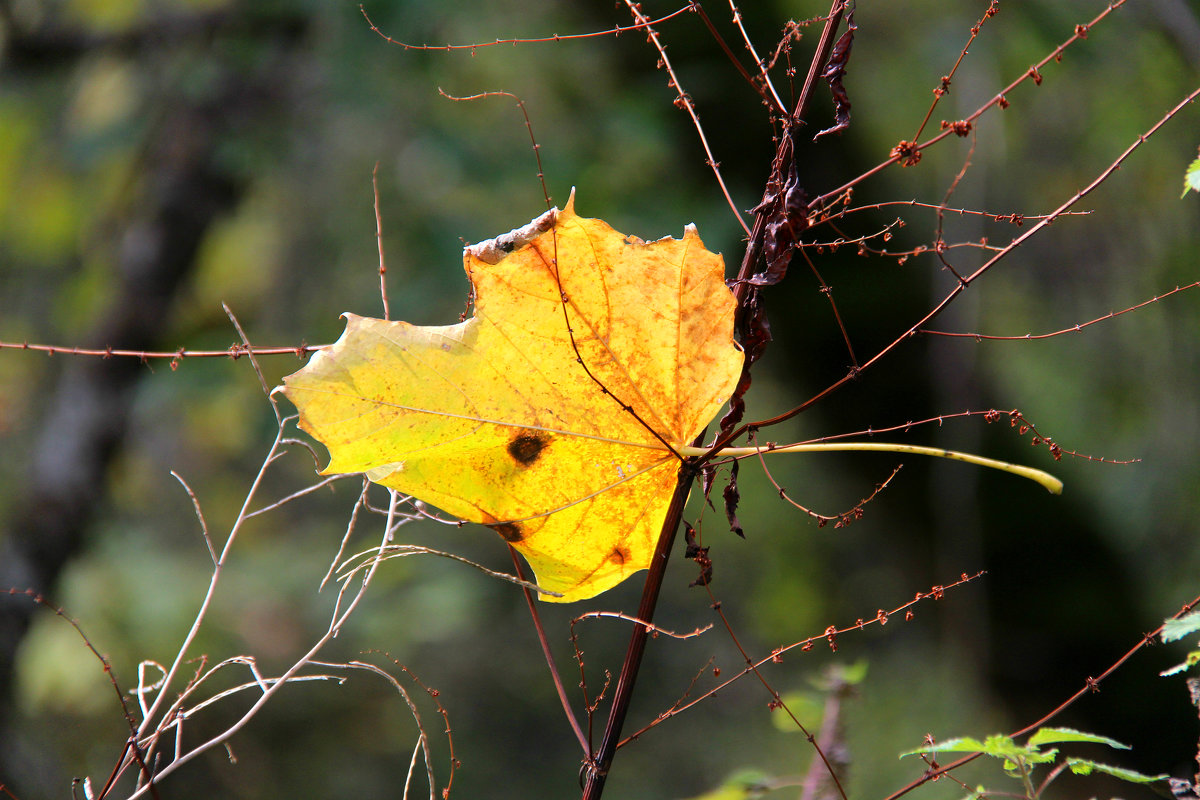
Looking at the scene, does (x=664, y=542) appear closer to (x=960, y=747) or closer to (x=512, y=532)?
(x=512, y=532)

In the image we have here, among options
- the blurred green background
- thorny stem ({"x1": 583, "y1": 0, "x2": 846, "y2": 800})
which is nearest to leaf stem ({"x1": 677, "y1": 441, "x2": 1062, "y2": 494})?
thorny stem ({"x1": 583, "y1": 0, "x2": 846, "y2": 800})

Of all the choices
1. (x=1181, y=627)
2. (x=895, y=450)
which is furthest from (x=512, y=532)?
(x=1181, y=627)

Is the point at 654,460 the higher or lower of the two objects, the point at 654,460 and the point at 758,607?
the higher

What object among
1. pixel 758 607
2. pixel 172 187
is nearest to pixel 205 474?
pixel 172 187

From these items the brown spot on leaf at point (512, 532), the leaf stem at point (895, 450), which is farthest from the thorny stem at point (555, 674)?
the leaf stem at point (895, 450)

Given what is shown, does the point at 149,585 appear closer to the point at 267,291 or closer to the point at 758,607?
the point at 267,291

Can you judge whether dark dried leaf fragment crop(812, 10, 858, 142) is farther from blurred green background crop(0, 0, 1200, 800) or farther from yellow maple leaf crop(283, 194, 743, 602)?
blurred green background crop(0, 0, 1200, 800)

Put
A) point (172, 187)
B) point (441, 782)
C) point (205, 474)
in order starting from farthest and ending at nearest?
point (205, 474) < point (441, 782) < point (172, 187)

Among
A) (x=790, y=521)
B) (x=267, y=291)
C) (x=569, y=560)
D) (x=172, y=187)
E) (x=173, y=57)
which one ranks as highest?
(x=173, y=57)
